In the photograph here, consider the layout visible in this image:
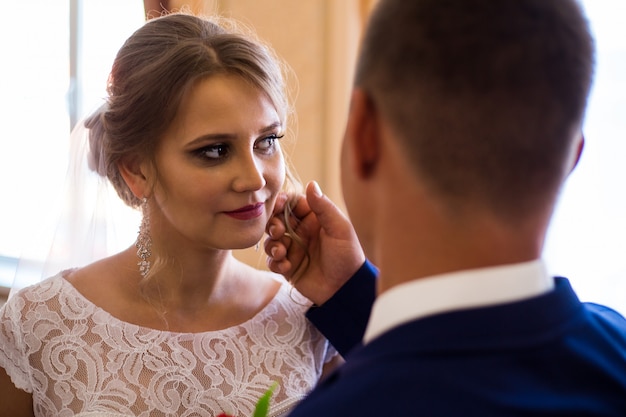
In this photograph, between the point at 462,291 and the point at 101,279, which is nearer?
the point at 462,291

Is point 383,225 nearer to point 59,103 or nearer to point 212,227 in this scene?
point 212,227

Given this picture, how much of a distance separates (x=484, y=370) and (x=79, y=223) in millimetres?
1713

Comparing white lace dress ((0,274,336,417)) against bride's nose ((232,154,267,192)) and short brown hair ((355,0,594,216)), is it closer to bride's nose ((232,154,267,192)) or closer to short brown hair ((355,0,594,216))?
bride's nose ((232,154,267,192))

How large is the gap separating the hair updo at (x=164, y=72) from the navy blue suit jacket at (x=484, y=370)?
109 centimetres

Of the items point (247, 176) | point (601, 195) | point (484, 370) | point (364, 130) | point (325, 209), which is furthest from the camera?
point (601, 195)

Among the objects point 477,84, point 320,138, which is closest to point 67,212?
point 320,138

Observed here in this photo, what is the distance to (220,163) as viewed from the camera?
6.05ft

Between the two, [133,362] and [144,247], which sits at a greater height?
[144,247]

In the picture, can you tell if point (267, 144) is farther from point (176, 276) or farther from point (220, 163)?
point (176, 276)

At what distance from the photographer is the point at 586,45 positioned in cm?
93

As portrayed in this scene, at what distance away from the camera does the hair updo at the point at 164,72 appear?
1.85 m

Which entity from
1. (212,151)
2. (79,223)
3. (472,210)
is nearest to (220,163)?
(212,151)

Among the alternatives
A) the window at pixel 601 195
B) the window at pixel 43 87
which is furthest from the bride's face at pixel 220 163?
the window at pixel 43 87

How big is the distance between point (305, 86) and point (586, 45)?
219cm
